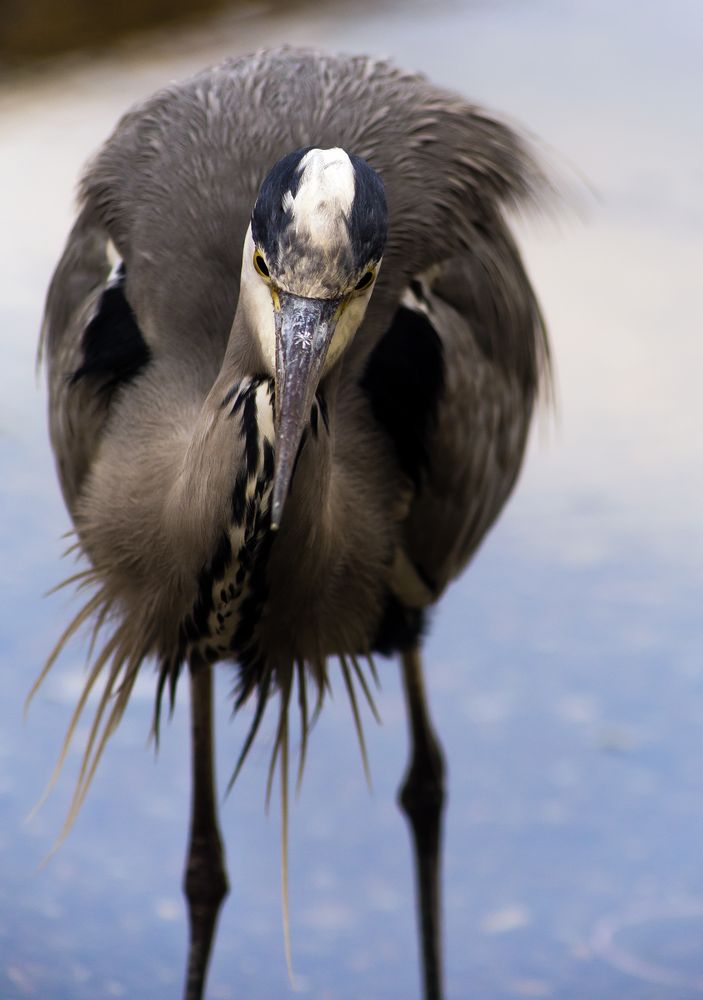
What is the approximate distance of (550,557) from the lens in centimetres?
351

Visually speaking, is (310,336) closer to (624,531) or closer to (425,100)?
(425,100)

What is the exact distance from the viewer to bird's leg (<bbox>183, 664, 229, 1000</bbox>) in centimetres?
251

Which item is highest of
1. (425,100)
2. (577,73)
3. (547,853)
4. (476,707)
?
(577,73)

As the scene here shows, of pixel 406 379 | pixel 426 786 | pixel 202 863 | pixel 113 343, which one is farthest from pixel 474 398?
pixel 202 863

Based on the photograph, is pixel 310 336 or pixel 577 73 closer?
pixel 310 336

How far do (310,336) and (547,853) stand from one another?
1.50m

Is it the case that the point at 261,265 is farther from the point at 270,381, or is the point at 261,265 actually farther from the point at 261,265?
the point at 270,381

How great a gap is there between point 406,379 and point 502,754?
1.01 meters

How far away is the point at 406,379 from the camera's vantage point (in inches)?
90.0

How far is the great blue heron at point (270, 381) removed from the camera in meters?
1.78

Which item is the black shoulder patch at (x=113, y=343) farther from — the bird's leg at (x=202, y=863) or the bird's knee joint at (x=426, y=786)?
the bird's knee joint at (x=426, y=786)

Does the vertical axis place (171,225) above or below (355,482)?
above

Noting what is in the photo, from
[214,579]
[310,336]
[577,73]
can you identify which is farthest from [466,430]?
[577,73]

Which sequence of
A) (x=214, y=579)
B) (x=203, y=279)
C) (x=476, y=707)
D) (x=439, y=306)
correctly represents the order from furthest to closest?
1. (x=476, y=707)
2. (x=439, y=306)
3. (x=203, y=279)
4. (x=214, y=579)
